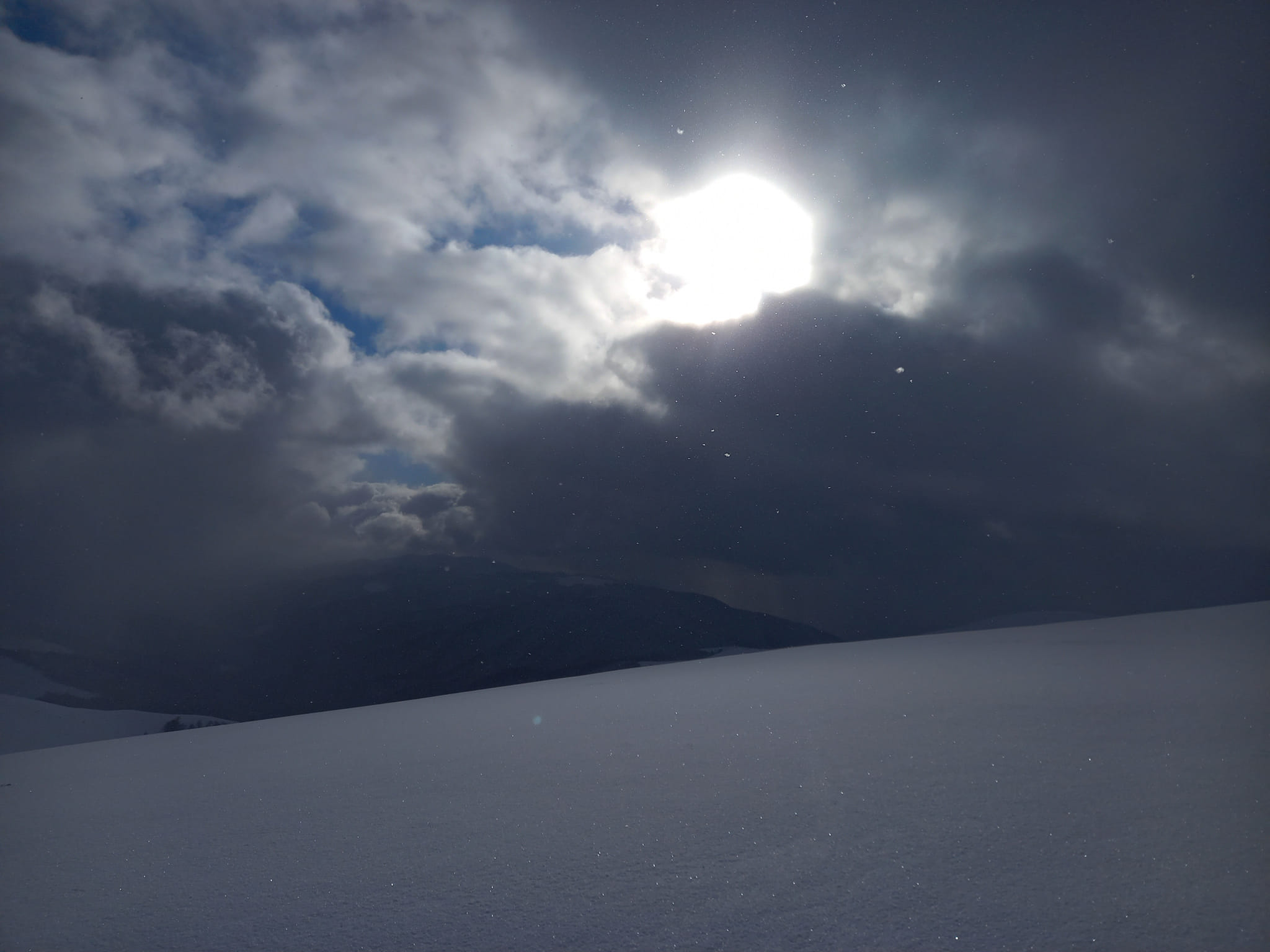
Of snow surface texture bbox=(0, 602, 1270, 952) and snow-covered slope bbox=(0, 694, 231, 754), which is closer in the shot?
snow surface texture bbox=(0, 602, 1270, 952)

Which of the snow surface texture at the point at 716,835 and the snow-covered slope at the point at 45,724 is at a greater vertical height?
the snow surface texture at the point at 716,835

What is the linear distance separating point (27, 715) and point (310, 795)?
256 ft

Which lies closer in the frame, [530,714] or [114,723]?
[530,714]

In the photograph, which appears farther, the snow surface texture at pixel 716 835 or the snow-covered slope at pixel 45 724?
the snow-covered slope at pixel 45 724

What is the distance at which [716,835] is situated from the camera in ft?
17.7

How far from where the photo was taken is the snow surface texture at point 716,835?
379cm

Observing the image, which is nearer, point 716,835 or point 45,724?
point 716,835

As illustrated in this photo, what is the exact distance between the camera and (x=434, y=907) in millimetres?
4422

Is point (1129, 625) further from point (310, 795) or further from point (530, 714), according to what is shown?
point (310, 795)

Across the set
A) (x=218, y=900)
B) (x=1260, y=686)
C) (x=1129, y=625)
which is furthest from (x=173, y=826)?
(x=1129, y=625)

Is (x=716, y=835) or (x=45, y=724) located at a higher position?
(x=716, y=835)

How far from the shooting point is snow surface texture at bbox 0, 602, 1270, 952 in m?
3.79

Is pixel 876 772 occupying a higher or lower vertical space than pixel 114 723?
higher

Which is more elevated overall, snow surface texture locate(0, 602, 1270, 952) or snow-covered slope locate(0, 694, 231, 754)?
snow surface texture locate(0, 602, 1270, 952)
